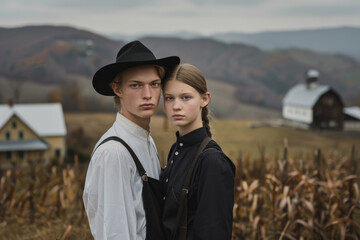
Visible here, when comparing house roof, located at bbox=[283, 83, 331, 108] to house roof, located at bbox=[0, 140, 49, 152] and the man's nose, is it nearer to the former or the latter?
house roof, located at bbox=[0, 140, 49, 152]

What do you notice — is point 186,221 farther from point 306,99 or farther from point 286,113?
point 286,113

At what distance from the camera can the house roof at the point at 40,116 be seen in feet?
55.7

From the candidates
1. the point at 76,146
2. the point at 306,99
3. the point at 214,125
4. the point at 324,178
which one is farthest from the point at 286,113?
the point at 214,125

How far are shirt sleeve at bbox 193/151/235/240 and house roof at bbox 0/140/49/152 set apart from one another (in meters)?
15.2

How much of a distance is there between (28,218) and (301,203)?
4.64 m

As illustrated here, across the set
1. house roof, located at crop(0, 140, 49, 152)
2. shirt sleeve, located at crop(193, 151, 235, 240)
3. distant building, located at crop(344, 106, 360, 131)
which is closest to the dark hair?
shirt sleeve, located at crop(193, 151, 235, 240)

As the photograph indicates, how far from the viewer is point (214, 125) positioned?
10.2ft

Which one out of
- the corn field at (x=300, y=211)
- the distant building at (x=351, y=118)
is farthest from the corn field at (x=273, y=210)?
the distant building at (x=351, y=118)

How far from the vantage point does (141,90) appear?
274 cm

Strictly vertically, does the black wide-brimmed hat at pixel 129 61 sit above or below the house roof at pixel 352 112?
above

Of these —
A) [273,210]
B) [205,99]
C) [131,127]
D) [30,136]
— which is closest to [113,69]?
[131,127]

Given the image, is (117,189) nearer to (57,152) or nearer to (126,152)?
(126,152)

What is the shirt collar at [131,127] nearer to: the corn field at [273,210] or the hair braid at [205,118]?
the hair braid at [205,118]

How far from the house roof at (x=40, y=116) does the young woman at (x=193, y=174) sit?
15.1 metres
